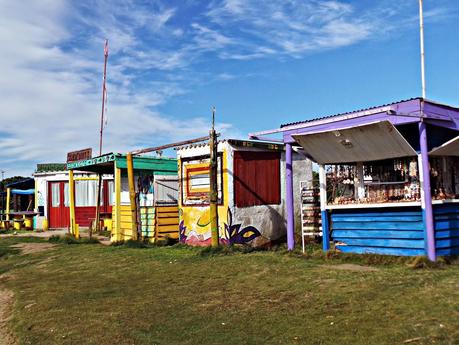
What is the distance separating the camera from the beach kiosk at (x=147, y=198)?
54.7ft

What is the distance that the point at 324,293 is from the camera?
7.61 meters

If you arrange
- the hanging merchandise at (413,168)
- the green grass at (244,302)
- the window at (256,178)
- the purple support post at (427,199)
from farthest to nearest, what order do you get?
the window at (256,178)
the hanging merchandise at (413,168)
the purple support post at (427,199)
the green grass at (244,302)

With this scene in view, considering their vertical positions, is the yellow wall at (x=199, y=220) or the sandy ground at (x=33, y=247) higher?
the yellow wall at (x=199, y=220)

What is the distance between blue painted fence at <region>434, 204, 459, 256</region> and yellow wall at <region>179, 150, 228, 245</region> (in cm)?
609

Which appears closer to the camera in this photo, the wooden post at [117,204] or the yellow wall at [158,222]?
the yellow wall at [158,222]

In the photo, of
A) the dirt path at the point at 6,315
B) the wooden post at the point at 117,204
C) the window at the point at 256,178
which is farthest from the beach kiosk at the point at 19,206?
the dirt path at the point at 6,315

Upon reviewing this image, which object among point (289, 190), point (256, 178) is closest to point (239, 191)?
point (256, 178)

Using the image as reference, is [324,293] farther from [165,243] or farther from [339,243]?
[165,243]

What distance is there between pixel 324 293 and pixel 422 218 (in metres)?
3.33

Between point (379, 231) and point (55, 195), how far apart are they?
22.5 metres

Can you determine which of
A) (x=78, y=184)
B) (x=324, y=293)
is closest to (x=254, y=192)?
(x=324, y=293)

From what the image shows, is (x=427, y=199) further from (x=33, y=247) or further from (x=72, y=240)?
(x=33, y=247)

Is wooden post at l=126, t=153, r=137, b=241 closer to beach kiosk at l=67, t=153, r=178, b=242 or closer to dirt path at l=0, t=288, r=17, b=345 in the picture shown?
beach kiosk at l=67, t=153, r=178, b=242

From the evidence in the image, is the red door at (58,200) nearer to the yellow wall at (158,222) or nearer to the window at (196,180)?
the yellow wall at (158,222)
